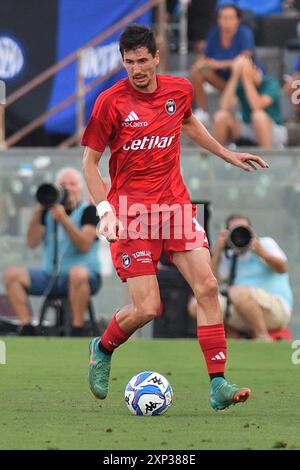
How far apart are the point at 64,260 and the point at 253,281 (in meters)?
2.27

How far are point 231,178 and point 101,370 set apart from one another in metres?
8.00

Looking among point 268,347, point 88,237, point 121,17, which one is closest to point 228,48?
point 121,17

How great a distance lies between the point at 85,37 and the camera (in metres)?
17.8

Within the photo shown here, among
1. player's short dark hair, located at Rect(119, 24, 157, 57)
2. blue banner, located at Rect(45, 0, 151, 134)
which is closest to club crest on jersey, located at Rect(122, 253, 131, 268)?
player's short dark hair, located at Rect(119, 24, 157, 57)

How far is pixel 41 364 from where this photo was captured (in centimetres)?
1240

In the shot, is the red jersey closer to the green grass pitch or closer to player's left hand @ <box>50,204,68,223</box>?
the green grass pitch

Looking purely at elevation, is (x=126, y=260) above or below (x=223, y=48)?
below

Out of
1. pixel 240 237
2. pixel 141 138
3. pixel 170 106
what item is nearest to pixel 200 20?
Answer: pixel 240 237

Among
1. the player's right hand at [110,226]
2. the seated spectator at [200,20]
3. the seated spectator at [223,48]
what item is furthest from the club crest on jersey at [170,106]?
the seated spectator at [200,20]

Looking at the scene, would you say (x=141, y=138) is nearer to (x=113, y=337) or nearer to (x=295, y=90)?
(x=113, y=337)

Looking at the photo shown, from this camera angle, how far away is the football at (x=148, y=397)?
28.3ft

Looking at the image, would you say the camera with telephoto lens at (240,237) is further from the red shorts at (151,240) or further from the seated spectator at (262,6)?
the red shorts at (151,240)

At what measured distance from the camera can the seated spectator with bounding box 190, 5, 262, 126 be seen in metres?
17.0

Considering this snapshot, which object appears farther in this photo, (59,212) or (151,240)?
(59,212)
